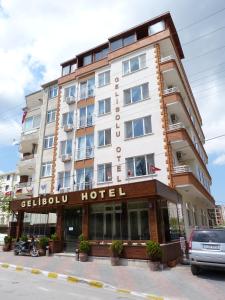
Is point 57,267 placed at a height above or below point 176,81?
below

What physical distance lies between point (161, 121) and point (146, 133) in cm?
162

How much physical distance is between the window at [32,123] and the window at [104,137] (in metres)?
11.1

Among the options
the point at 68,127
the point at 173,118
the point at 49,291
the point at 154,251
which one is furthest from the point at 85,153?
the point at 49,291

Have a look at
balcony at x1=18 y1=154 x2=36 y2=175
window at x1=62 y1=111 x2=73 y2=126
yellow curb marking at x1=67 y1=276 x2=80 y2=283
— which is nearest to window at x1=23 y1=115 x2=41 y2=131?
balcony at x1=18 y1=154 x2=36 y2=175

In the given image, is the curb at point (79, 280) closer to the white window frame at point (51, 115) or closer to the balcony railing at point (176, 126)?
the balcony railing at point (176, 126)

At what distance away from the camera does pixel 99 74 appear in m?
28.8

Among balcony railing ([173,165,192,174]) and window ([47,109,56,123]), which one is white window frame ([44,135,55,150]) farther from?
balcony railing ([173,165,192,174])

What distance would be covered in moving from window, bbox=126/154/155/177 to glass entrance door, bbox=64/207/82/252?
17.4 feet

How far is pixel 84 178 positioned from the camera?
82.8 ft

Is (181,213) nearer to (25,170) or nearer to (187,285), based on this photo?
(187,285)

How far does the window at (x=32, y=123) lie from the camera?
110ft

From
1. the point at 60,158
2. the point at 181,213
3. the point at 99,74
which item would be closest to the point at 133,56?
the point at 99,74

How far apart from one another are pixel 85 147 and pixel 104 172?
12.6 feet

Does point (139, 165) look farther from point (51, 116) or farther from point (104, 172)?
point (51, 116)
